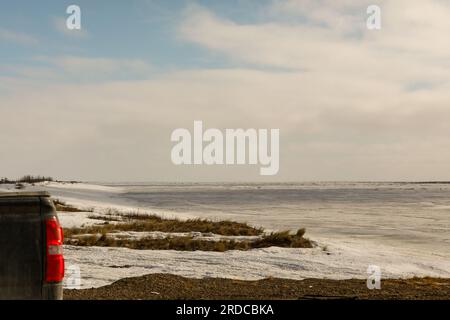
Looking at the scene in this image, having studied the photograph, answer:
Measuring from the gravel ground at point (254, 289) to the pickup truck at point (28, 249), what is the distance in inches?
202

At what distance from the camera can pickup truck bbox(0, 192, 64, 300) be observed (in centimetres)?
583

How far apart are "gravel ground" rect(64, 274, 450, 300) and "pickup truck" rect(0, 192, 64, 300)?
202 inches

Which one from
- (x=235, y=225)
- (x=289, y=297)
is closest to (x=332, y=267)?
(x=289, y=297)

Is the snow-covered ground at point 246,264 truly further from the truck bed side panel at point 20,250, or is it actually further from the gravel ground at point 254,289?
the truck bed side panel at point 20,250

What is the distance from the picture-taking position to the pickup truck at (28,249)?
19.1ft

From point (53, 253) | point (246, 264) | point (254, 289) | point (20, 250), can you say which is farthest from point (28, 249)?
point (246, 264)

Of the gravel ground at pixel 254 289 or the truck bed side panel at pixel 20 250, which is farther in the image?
the gravel ground at pixel 254 289

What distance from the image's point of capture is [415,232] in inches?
1171

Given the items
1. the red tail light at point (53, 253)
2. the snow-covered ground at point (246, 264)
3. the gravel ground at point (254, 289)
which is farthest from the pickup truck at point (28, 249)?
the snow-covered ground at point (246, 264)

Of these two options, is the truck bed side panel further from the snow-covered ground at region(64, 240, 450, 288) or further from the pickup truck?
the snow-covered ground at region(64, 240, 450, 288)

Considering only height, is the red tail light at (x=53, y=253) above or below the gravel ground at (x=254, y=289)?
above

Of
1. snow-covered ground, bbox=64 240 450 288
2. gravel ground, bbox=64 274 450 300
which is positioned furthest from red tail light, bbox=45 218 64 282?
snow-covered ground, bbox=64 240 450 288
